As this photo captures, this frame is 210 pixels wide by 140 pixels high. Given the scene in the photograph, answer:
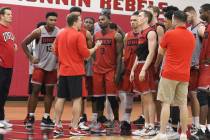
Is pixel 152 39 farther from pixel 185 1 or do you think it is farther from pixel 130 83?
pixel 185 1

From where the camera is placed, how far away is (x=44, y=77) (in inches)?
352

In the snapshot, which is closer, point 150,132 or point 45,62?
point 150,132

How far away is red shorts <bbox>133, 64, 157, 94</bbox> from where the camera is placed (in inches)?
316

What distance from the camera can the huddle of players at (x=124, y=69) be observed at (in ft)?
26.2

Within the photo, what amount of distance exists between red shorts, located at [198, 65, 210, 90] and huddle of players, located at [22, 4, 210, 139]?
15 centimetres

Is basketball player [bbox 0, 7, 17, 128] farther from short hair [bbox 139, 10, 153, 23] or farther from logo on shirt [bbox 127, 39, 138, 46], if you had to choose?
short hair [bbox 139, 10, 153, 23]

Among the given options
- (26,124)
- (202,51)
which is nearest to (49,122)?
(26,124)

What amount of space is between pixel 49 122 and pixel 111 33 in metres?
2.00

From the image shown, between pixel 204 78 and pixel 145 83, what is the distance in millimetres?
967

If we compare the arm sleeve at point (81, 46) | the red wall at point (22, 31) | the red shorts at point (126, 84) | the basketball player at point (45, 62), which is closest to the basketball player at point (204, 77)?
the red shorts at point (126, 84)

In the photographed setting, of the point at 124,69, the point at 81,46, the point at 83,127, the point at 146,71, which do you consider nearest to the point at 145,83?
the point at 146,71

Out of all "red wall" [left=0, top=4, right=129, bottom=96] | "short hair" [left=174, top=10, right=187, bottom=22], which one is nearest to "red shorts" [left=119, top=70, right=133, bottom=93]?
"short hair" [left=174, top=10, right=187, bottom=22]

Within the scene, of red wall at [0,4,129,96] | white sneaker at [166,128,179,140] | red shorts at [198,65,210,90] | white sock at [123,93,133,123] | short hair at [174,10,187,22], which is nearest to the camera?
short hair at [174,10,187,22]

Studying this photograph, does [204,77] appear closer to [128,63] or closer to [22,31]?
[128,63]
